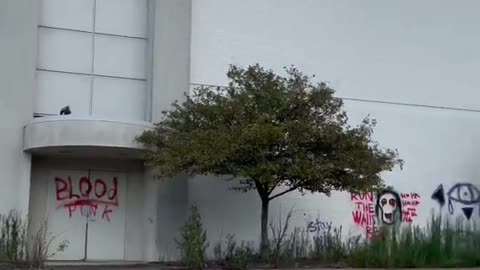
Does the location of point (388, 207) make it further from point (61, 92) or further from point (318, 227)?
point (61, 92)

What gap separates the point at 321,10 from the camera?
82.0 ft

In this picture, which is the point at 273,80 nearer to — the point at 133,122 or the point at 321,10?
the point at 133,122

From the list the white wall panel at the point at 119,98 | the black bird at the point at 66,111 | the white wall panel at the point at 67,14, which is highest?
the white wall panel at the point at 67,14

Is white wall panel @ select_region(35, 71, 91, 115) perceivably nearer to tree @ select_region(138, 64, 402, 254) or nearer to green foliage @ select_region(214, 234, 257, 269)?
tree @ select_region(138, 64, 402, 254)

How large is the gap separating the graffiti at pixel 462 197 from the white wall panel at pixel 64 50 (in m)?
12.5

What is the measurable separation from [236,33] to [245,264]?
26.2ft

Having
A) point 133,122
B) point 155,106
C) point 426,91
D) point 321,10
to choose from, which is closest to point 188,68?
point 155,106

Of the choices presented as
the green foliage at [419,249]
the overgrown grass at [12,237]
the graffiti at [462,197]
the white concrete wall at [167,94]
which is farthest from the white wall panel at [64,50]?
the graffiti at [462,197]

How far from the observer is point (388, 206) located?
2500 centimetres

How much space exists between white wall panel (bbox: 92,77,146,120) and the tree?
2570mm

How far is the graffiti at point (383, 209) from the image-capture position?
80.2 feet

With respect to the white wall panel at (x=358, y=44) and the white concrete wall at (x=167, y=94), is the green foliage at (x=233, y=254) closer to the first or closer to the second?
the white concrete wall at (x=167, y=94)

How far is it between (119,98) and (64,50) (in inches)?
84.1

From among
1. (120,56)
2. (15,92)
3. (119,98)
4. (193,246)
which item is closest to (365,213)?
(193,246)
